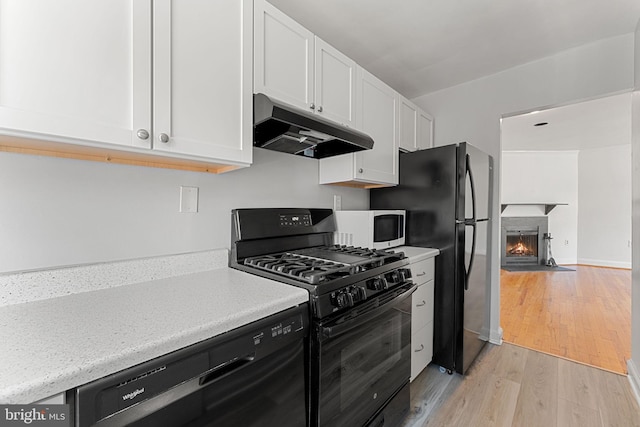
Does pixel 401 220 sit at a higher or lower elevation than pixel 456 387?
higher

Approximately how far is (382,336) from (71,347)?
1.22 m

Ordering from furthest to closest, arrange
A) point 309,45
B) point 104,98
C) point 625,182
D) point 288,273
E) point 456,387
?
point 625,182 < point 456,387 < point 309,45 < point 288,273 < point 104,98

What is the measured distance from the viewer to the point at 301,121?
135 cm

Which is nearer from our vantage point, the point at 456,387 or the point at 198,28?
the point at 198,28

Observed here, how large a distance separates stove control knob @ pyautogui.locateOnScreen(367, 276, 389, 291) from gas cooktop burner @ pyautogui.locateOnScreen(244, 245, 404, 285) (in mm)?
67

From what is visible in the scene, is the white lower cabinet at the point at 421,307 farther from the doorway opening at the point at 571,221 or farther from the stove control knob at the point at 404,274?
the doorway opening at the point at 571,221

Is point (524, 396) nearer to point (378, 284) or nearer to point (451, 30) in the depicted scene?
point (378, 284)

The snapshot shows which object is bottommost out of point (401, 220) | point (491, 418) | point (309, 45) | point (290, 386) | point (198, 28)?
point (491, 418)

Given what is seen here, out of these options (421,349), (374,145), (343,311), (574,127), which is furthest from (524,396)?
(574,127)

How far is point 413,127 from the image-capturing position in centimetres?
261

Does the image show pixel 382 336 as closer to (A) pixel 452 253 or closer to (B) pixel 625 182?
(A) pixel 452 253

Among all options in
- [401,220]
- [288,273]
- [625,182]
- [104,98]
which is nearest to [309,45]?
[104,98]

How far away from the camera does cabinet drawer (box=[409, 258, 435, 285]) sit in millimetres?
1907

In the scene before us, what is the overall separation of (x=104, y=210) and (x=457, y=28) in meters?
2.36
